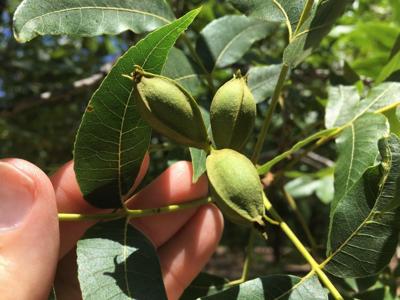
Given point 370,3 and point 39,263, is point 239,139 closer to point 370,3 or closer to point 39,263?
point 39,263

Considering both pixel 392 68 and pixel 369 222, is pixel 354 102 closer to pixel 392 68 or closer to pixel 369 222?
pixel 392 68

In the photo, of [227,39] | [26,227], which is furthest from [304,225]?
[26,227]

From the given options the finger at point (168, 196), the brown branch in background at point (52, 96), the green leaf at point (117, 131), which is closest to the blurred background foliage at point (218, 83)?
the brown branch in background at point (52, 96)

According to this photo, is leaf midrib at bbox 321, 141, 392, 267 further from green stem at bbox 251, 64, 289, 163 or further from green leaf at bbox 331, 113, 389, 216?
green stem at bbox 251, 64, 289, 163

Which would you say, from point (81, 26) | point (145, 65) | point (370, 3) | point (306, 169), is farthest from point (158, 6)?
point (370, 3)

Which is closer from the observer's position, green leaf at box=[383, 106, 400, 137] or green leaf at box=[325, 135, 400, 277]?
green leaf at box=[325, 135, 400, 277]

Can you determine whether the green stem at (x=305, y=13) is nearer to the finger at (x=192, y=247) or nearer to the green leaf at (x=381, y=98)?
the green leaf at (x=381, y=98)

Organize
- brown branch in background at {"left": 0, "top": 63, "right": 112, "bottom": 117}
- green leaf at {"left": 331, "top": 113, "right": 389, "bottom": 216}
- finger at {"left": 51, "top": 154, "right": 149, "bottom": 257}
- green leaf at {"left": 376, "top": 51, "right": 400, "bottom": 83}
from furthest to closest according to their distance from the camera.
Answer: brown branch in background at {"left": 0, "top": 63, "right": 112, "bottom": 117}, green leaf at {"left": 376, "top": 51, "right": 400, "bottom": 83}, finger at {"left": 51, "top": 154, "right": 149, "bottom": 257}, green leaf at {"left": 331, "top": 113, "right": 389, "bottom": 216}

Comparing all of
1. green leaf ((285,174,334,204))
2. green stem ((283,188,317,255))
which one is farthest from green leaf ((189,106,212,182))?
green leaf ((285,174,334,204))
